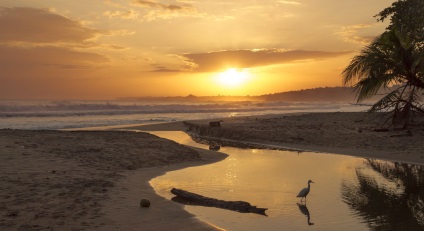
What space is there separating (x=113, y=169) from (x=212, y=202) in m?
5.94

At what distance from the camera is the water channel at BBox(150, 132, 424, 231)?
8.59 meters

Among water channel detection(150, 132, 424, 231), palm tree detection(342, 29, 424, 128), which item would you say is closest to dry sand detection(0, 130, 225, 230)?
water channel detection(150, 132, 424, 231)

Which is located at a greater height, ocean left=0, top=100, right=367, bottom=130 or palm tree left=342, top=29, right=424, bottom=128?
palm tree left=342, top=29, right=424, bottom=128

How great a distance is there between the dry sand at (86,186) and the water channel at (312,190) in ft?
2.92

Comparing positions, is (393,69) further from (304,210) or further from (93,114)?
(93,114)

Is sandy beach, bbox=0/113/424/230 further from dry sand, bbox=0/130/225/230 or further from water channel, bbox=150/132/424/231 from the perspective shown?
water channel, bbox=150/132/424/231

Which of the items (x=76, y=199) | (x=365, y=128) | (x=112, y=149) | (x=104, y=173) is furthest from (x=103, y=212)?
(x=365, y=128)

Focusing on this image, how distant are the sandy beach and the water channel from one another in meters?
1.06

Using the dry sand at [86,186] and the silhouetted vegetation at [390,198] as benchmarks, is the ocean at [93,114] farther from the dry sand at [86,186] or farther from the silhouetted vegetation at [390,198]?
the silhouetted vegetation at [390,198]

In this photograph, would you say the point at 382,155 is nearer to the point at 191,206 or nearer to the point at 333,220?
the point at 333,220

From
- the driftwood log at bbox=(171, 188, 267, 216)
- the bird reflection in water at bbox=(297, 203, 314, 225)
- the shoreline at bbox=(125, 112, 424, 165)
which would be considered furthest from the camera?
the shoreline at bbox=(125, 112, 424, 165)

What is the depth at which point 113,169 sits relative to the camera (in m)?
14.4

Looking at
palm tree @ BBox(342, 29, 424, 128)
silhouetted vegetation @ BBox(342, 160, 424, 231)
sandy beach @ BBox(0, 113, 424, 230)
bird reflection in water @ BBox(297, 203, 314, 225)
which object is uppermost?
palm tree @ BBox(342, 29, 424, 128)

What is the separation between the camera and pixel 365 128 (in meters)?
26.8
